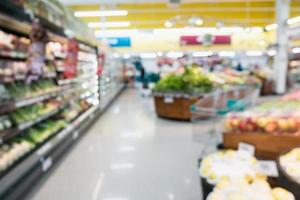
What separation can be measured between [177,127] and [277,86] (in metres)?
8.18

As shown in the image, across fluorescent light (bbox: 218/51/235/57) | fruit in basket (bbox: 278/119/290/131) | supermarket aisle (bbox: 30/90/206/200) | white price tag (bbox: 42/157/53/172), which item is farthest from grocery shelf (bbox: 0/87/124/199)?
fluorescent light (bbox: 218/51/235/57)

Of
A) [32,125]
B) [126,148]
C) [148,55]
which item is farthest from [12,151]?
[148,55]

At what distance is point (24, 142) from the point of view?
13.1 ft

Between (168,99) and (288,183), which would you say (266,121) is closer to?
(288,183)

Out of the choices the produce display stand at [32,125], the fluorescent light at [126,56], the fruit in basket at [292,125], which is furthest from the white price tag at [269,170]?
the fluorescent light at [126,56]

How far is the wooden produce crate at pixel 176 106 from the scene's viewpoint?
7688 mm

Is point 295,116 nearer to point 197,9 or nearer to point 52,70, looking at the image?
point 52,70

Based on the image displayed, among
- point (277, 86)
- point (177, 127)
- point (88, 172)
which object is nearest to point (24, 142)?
point (88, 172)

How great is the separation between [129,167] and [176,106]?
3.62 m

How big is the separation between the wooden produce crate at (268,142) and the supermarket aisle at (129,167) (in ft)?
2.34

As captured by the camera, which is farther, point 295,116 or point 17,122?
point 17,122

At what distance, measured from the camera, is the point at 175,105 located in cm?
786

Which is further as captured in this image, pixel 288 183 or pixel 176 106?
pixel 176 106

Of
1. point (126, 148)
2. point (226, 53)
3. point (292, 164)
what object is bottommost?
point (126, 148)
